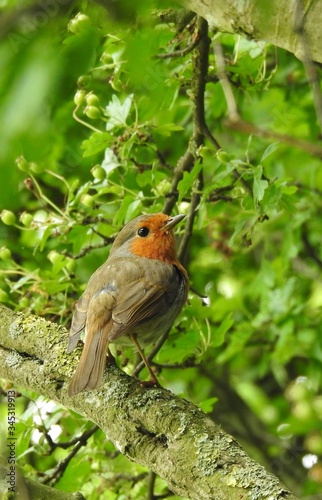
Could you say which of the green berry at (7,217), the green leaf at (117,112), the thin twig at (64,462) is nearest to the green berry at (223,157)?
the green leaf at (117,112)

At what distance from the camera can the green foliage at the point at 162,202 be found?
121 cm

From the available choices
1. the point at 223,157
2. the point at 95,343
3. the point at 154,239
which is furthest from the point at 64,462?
the point at 223,157

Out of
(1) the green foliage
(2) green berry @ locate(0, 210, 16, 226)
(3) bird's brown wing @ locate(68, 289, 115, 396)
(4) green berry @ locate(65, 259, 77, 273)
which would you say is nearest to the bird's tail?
(3) bird's brown wing @ locate(68, 289, 115, 396)

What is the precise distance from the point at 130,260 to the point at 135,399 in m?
1.22

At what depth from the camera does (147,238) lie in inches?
167

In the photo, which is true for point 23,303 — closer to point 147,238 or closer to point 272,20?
point 147,238

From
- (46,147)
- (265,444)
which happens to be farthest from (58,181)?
(46,147)

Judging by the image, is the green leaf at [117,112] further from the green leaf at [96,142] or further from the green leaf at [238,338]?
the green leaf at [238,338]

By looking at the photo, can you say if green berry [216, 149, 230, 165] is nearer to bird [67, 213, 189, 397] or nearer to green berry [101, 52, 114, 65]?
bird [67, 213, 189, 397]

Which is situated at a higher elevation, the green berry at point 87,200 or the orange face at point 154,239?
the green berry at point 87,200

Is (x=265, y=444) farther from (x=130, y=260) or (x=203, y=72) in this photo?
(x=203, y=72)

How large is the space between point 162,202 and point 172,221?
207 mm

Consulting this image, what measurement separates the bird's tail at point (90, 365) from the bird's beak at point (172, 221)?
879mm

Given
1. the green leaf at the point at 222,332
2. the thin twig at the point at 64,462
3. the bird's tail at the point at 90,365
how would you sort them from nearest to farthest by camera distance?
the bird's tail at the point at 90,365 → the thin twig at the point at 64,462 → the green leaf at the point at 222,332
